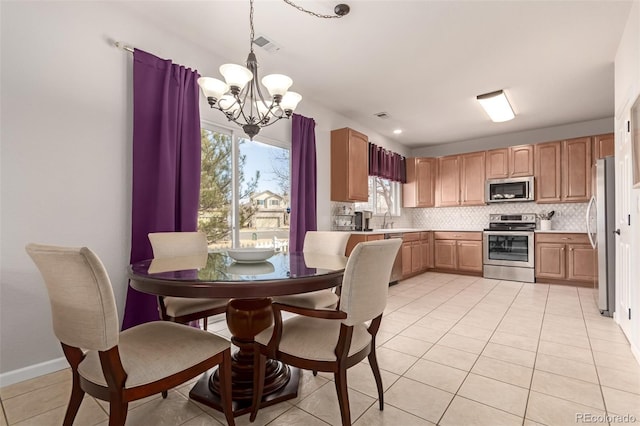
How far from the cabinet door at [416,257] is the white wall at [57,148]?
4.49 m

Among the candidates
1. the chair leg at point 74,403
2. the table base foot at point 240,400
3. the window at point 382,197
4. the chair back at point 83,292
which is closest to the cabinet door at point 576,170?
the window at point 382,197

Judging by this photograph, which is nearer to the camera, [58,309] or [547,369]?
[58,309]

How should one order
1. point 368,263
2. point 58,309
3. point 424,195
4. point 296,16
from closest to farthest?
point 58,309
point 368,263
point 296,16
point 424,195


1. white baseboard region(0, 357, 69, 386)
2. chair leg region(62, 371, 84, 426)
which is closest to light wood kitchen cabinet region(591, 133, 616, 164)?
chair leg region(62, 371, 84, 426)

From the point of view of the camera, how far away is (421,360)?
2.33 meters

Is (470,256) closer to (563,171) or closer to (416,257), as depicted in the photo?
(416,257)

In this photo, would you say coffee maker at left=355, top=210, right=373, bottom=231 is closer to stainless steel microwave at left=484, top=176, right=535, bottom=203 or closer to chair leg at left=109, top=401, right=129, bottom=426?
stainless steel microwave at left=484, top=176, right=535, bottom=203

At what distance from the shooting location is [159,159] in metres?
2.58

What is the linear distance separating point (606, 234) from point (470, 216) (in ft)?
9.79

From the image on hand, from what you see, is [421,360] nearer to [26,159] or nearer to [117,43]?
[26,159]

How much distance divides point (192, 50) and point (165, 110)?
82cm

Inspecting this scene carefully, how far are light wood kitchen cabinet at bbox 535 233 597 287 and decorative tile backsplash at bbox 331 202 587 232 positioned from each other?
371 mm

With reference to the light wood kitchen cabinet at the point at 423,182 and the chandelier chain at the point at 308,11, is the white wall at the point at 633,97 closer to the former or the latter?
the chandelier chain at the point at 308,11

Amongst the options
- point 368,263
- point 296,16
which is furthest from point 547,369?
point 296,16
